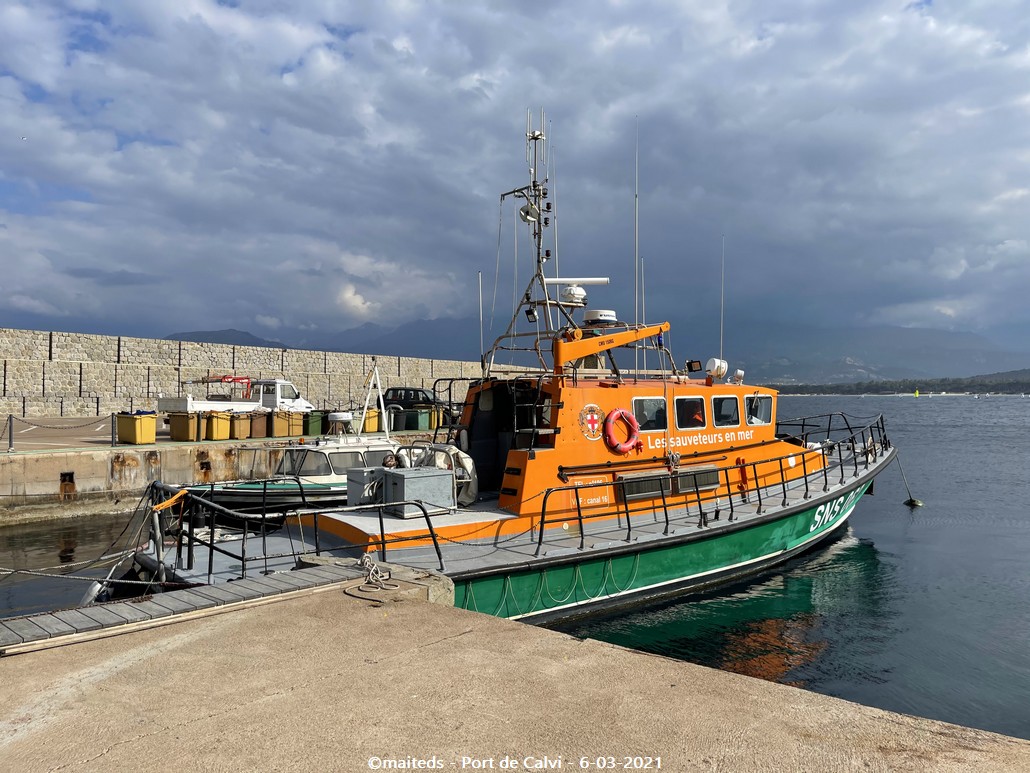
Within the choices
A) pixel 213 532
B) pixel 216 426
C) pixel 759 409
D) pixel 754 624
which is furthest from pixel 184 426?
pixel 754 624

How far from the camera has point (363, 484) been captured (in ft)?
26.3

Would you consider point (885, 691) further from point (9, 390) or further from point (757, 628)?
point (9, 390)

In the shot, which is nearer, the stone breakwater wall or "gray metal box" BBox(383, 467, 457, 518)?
"gray metal box" BBox(383, 467, 457, 518)

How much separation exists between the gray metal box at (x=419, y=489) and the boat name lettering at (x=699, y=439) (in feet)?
9.06

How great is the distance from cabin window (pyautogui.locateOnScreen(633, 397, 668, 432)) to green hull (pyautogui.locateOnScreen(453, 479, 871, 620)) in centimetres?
150

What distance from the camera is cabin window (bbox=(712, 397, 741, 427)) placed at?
32.6 ft

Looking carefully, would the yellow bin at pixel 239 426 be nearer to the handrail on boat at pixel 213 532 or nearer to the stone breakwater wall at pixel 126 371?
the stone breakwater wall at pixel 126 371

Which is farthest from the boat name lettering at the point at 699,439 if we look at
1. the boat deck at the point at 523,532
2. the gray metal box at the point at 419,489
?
the gray metal box at the point at 419,489

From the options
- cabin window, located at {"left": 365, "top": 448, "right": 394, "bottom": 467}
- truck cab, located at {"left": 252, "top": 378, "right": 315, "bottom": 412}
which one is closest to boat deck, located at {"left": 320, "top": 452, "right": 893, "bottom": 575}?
cabin window, located at {"left": 365, "top": 448, "right": 394, "bottom": 467}

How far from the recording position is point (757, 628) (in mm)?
8656

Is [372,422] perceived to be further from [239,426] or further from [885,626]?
[885,626]

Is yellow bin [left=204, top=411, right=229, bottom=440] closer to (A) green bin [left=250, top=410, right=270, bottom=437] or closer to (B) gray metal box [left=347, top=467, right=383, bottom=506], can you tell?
(A) green bin [left=250, top=410, right=270, bottom=437]

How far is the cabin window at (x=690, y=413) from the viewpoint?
9445mm

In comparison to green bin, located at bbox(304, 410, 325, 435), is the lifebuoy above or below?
above
